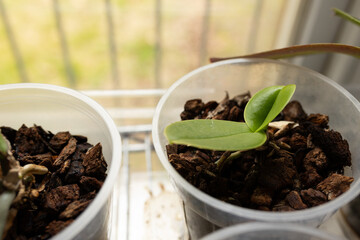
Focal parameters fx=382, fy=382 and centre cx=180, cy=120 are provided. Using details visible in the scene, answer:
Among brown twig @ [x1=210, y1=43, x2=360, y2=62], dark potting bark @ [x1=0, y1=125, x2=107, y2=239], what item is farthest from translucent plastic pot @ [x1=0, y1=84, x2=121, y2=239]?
brown twig @ [x1=210, y1=43, x2=360, y2=62]

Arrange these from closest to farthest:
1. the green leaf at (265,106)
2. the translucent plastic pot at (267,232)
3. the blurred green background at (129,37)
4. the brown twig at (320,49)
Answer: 1. the translucent plastic pot at (267,232)
2. the green leaf at (265,106)
3. the brown twig at (320,49)
4. the blurred green background at (129,37)

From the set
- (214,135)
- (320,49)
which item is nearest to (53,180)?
(214,135)

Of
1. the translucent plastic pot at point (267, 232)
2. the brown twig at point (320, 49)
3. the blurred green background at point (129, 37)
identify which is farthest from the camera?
the blurred green background at point (129, 37)

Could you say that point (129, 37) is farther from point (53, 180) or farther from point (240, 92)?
point (53, 180)

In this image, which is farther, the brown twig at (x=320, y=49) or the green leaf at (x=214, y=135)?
the brown twig at (x=320, y=49)

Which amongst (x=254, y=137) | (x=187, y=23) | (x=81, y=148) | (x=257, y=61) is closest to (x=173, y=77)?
(x=187, y=23)

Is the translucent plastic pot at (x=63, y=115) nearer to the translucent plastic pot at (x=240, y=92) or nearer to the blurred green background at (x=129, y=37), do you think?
the translucent plastic pot at (x=240, y=92)

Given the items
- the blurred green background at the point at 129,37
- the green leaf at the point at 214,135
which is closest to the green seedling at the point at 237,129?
the green leaf at the point at 214,135

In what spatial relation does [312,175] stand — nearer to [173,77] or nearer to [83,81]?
[173,77]

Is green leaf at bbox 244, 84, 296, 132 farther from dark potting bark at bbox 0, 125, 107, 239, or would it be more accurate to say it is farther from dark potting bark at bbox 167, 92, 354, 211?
dark potting bark at bbox 0, 125, 107, 239

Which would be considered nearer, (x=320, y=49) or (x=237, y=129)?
(x=237, y=129)
